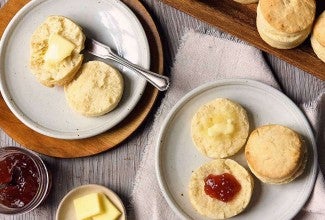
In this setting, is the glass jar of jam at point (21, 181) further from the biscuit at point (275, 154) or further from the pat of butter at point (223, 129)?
the biscuit at point (275, 154)

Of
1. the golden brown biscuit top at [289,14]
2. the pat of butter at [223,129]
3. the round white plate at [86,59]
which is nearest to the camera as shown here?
the golden brown biscuit top at [289,14]

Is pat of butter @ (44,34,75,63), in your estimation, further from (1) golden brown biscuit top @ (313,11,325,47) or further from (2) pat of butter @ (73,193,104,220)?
(1) golden brown biscuit top @ (313,11,325,47)

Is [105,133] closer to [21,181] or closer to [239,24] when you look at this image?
[21,181]

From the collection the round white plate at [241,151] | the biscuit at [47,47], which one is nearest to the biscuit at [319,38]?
the round white plate at [241,151]

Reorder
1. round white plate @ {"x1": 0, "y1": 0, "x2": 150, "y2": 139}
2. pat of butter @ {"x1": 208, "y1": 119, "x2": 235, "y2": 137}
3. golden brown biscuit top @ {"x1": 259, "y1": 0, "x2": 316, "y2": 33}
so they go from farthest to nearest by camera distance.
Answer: round white plate @ {"x1": 0, "y1": 0, "x2": 150, "y2": 139} < pat of butter @ {"x1": 208, "y1": 119, "x2": 235, "y2": 137} < golden brown biscuit top @ {"x1": 259, "y1": 0, "x2": 316, "y2": 33}

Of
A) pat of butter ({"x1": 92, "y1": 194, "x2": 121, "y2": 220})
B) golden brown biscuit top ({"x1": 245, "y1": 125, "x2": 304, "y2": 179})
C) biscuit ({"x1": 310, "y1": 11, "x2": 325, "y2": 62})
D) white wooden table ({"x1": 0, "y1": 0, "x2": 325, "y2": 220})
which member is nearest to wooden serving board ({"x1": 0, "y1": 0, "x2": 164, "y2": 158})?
white wooden table ({"x1": 0, "y1": 0, "x2": 325, "y2": 220})

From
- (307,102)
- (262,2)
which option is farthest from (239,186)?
(262,2)

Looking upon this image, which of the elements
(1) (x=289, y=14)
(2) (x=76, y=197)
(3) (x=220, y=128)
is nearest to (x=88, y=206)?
(2) (x=76, y=197)
